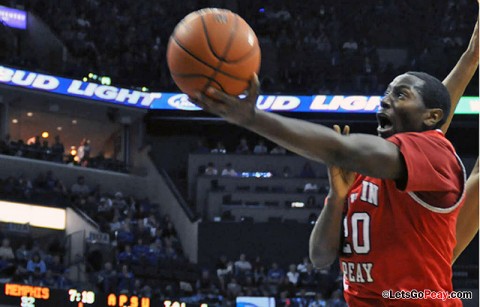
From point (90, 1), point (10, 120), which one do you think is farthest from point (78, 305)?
point (90, 1)

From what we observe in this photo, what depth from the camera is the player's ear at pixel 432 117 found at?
141 inches

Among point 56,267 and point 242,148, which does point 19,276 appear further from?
point 242,148

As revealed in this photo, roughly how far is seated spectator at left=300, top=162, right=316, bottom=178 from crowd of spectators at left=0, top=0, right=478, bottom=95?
2649 mm

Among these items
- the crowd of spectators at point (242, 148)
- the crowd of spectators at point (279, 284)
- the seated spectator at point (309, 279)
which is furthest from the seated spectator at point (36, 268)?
the crowd of spectators at point (242, 148)

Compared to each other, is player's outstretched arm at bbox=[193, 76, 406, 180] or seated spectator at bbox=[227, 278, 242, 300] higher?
seated spectator at bbox=[227, 278, 242, 300]

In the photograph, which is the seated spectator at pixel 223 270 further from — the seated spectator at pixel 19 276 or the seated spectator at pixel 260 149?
the seated spectator at pixel 260 149

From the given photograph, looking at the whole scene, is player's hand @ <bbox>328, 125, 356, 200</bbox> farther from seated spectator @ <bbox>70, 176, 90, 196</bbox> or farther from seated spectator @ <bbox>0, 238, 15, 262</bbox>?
seated spectator @ <bbox>70, 176, 90, 196</bbox>

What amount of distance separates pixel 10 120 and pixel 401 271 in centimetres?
2812

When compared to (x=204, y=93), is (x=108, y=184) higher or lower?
higher

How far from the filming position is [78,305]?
1755 centimetres

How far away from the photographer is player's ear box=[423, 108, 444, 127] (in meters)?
3.58

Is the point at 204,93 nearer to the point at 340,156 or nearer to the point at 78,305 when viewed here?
the point at 340,156

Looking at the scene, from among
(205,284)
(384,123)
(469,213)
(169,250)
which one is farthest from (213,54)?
(169,250)

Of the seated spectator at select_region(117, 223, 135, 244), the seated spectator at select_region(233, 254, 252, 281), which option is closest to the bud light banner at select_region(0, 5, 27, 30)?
the seated spectator at select_region(117, 223, 135, 244)
